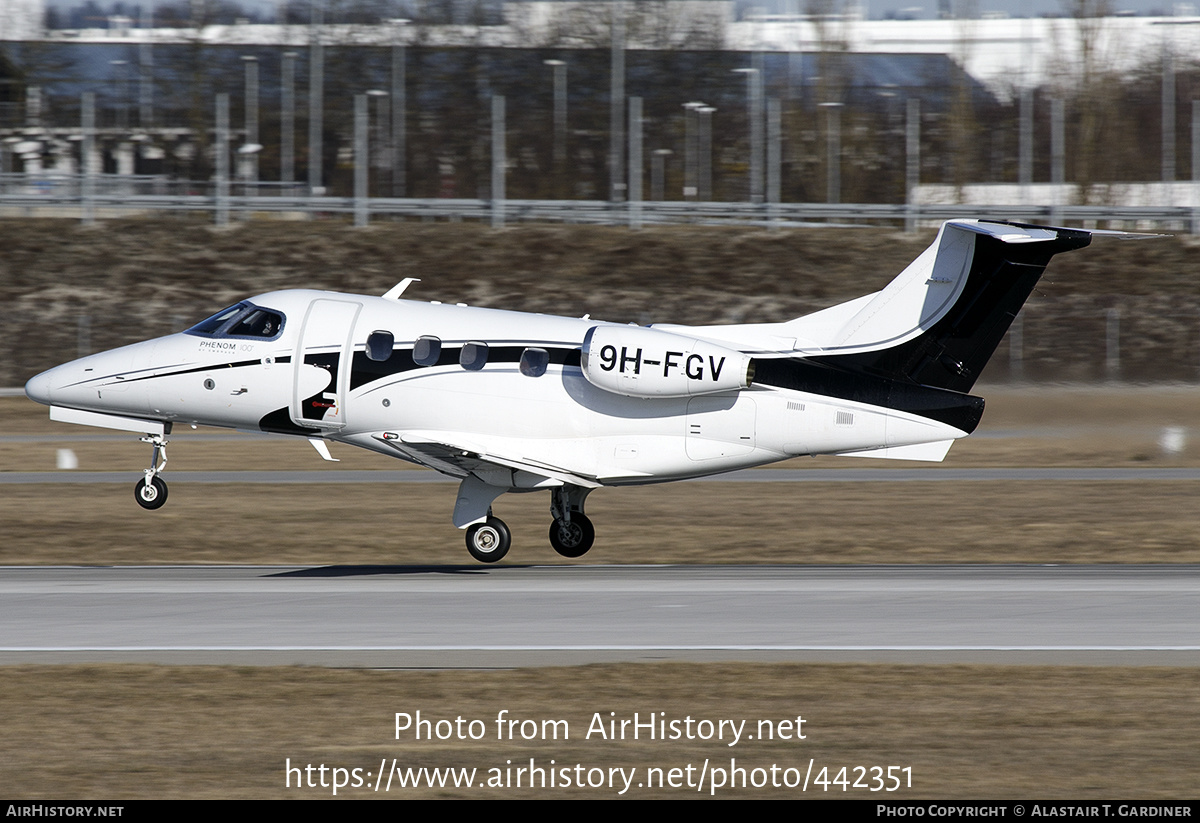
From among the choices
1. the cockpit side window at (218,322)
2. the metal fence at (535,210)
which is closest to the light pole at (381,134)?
the metal fence at (535,210)

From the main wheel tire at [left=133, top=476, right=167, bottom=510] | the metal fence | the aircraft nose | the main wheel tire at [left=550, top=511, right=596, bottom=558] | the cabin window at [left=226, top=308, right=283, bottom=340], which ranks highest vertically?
the metal fence

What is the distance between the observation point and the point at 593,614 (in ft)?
54.4

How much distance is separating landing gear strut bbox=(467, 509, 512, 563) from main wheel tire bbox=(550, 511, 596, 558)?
1107 millimetres

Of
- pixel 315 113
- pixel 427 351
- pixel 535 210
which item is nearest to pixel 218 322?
pixel 427 351

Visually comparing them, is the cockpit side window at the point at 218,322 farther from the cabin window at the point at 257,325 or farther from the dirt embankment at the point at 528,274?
the dirt embankment at the point at 528,274

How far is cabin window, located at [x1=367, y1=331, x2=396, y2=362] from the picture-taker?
66.3 feet

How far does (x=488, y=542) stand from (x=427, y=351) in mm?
2940

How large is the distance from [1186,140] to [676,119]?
987 inches

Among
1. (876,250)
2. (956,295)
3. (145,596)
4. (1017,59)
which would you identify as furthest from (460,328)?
(1017,59)

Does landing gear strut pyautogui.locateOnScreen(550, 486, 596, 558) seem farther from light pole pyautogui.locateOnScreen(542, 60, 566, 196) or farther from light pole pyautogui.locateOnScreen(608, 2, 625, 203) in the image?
light pole pyautogui.locateOnScreen(542, 60, 566, 196)

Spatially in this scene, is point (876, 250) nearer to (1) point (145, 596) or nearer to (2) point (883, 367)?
(2) point (883, 367)

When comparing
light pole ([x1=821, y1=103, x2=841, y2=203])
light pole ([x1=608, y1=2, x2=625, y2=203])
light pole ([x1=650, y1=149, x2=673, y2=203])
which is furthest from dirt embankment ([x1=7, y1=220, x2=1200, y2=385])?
light pole ([x1=650, y1=149, x2=673, y2=203])

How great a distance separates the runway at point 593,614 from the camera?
14.3 metres

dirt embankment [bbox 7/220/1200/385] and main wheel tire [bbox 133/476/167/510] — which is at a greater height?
dirt embankment [bbox 7/220/1200/385]
